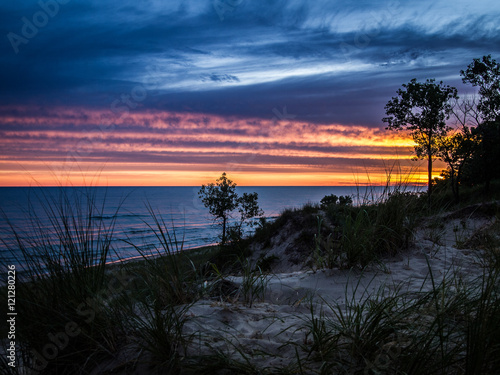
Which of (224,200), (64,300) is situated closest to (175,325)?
(64,300)

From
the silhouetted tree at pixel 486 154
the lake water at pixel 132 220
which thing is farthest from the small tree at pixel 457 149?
the lake water at pixel 132 220

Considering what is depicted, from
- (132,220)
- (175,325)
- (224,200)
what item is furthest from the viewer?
(132,220)

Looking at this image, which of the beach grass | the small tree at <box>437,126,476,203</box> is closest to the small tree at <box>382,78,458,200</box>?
the small tree at <box>437,126,476,203</box>

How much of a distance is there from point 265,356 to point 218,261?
477 inches

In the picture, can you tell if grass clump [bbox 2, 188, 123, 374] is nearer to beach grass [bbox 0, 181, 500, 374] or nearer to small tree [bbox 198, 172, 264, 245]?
beach grass [bbox 0, 181, 500, 374]

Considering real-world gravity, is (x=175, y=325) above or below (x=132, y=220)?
above

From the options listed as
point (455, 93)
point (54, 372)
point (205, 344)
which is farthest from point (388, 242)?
point (455, 93)

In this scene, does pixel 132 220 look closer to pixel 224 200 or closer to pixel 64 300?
pixel 224 200

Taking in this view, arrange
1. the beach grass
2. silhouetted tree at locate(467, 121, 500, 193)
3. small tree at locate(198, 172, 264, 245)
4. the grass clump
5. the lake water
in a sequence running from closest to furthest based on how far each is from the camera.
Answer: the beach grass, the grass clump, the lake water, silhouetted tree at locate(467, 121, 500, 193), small tree at locate(198, 172, 264, 245)

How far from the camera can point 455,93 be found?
26891 millimetres

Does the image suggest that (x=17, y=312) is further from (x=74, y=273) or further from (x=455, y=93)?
(x=455, y=93)

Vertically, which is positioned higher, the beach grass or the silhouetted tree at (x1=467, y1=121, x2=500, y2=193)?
the silhouetted tree at (x1=467, y1=121, x2=500, y2=193)

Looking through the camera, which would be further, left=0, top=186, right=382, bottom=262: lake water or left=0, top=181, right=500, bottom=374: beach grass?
left=0, top=186, right=382, bottom=262: lake water

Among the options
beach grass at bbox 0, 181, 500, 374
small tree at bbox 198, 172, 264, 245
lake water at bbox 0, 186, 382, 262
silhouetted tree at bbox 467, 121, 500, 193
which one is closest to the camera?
beach grass at bbox 0, 181, 500, 374
